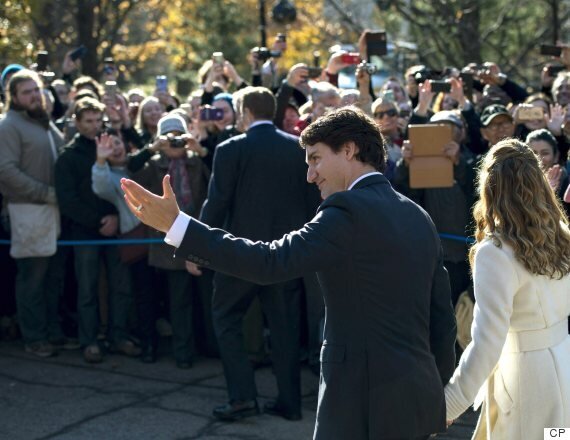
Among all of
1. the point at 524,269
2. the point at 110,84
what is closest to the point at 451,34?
the point at 110,84

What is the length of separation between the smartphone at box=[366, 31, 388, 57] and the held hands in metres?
6.81

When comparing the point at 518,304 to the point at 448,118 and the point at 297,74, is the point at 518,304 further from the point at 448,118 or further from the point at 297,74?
the point at 297,74

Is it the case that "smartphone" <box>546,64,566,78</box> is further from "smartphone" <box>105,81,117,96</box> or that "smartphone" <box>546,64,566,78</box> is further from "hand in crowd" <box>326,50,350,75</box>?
"smartphone" <box>105,81,117,96</box>

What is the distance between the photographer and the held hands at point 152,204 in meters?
3.67

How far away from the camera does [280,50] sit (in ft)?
36.2

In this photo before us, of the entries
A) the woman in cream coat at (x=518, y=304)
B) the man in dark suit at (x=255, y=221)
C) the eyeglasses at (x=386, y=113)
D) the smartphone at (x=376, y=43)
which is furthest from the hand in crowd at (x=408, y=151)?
the woman in cream coat at (x=518, y=304)

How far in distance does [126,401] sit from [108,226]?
176 cm

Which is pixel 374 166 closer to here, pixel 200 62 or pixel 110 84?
pixel 110 84

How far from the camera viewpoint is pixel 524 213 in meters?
4.22

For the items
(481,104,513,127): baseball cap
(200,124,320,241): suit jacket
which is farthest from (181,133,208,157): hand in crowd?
(481,104,513,127): baseball cap

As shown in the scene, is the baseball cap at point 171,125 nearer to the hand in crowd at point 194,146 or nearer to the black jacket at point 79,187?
the hand in crowd at point 194,146

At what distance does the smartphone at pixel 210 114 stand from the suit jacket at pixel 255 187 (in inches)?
67.3

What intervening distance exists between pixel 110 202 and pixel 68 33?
13685 mm

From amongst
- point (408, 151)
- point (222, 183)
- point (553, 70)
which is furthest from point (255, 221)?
point (553, 70)
